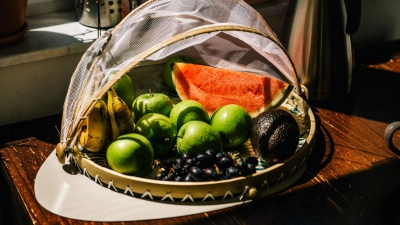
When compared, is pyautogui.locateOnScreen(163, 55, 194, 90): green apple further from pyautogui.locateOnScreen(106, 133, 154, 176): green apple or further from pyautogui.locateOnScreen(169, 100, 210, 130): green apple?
pyautogui.locateOnScreen(106, 133, 154, 176): green apple

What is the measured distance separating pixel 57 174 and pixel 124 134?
157 millimetres

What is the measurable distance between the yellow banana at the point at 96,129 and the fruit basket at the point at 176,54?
17 millimetres

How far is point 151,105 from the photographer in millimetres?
1295

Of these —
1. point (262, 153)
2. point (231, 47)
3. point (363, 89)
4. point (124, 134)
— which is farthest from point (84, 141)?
point (363, 89)

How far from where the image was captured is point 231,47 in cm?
148

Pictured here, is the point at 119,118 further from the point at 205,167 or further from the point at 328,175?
the point at 328,175

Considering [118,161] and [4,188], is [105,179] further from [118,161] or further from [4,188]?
[4,188]

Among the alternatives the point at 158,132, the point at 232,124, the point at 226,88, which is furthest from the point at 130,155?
the point at 226,88

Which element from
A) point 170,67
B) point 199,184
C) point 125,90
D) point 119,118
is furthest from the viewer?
point 170,67

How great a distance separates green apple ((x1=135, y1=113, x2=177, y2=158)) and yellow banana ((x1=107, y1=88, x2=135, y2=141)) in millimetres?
22

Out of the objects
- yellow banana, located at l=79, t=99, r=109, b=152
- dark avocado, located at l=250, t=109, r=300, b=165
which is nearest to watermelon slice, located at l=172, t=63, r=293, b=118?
dark avocado, located at l=250, t=109, r=300, b=165

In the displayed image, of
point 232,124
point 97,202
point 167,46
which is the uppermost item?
point 167,46

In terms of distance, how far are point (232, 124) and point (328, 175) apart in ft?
0.74

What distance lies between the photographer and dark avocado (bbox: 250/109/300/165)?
46.1 inches
